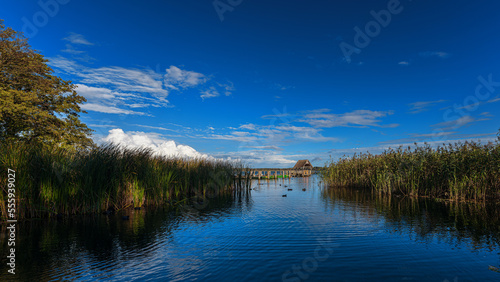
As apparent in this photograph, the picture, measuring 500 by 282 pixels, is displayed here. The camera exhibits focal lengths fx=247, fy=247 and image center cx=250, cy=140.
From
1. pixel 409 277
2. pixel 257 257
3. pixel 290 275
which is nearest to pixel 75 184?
pixel 257 257

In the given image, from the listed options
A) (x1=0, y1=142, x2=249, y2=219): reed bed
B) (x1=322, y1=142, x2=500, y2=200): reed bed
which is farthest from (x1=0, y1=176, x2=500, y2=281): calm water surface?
(x1=322, y1=142, x2=500, y2=200): reed bed

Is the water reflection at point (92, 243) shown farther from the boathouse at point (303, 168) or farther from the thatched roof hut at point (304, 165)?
the thatched roof hut at point (304, 165)

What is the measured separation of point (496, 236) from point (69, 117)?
1478 inches

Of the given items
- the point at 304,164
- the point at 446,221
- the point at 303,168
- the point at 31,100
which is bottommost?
the point at 446,221

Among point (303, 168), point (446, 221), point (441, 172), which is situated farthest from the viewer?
point (303, 168)

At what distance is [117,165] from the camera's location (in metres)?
14.1

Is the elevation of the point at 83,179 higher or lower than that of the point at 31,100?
lower

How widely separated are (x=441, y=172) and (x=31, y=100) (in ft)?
121

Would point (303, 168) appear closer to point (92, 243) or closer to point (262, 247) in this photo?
point (262, 247)

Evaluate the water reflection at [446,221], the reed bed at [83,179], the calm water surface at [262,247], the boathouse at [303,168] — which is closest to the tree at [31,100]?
the reed bed at [83,179]

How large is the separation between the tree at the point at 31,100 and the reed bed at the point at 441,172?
99.7 feet

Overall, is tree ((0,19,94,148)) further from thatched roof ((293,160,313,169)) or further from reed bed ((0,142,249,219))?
thatched roof ((293,160,313,169))

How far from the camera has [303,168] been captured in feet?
217

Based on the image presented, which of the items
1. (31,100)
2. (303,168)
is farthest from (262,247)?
(303,168)
